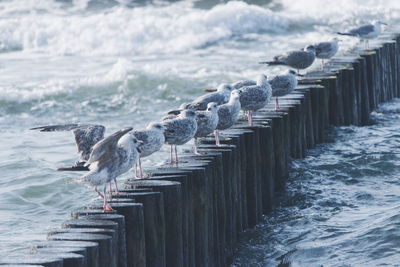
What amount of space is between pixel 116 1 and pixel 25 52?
26.9ft

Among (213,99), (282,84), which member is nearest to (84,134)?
(213,99)

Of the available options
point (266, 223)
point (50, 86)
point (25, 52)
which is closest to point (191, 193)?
point (266, 223)

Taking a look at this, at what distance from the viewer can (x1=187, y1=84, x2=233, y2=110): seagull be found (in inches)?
437

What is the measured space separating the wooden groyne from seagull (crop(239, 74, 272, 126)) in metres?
0.16

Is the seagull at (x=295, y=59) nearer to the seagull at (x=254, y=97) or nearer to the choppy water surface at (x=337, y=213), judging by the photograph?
the choppy water surface at (x=337, y=213)

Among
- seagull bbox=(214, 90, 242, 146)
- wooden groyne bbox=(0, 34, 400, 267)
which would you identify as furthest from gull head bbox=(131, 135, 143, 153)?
seagull bbox=(214, 90, 242, 146)

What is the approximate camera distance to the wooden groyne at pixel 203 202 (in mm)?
6953

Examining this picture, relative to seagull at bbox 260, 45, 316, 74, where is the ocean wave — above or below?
above

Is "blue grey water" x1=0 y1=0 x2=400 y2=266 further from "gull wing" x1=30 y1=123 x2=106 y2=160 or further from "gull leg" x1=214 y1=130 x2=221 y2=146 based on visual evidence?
"gull wing" x1=30 y1=123 x2=106 y2=160

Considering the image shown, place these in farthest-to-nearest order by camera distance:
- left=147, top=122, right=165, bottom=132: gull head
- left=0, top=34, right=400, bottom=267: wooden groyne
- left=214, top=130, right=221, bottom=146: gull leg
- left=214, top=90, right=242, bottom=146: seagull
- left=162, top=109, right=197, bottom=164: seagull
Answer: left=214, top=90, right=242, bottom=146: seagull < left=214, top=130, right=221, bottom=146: gull leg < left=162, top=109, right=197, bottom=164: seagull < left=147, top=122, right=165, bottom=132: gull head < left=0, top=34, right=400, bottom=267: wooden groyne

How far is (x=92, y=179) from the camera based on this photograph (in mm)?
7812

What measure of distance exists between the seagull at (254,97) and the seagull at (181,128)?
1926 mm

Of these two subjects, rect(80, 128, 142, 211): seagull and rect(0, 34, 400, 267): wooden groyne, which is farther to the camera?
rect(80, 128, 142, 211): seagull

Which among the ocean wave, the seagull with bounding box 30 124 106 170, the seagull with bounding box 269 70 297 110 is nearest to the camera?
the seagull with bounding box 30 124 106 170
